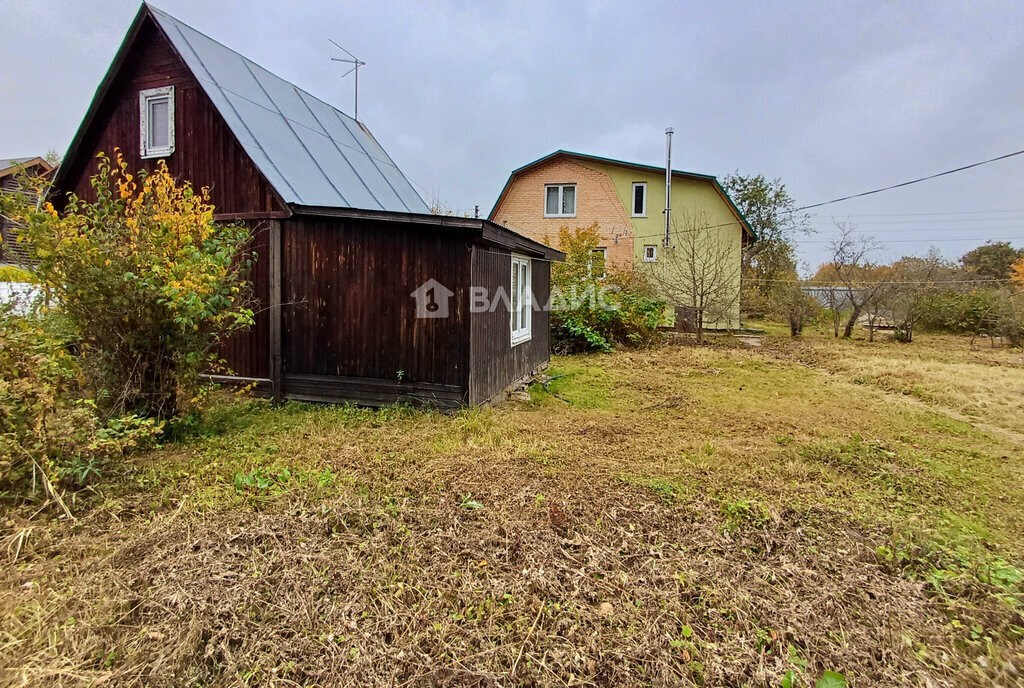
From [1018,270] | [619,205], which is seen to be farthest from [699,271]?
[1018,270]

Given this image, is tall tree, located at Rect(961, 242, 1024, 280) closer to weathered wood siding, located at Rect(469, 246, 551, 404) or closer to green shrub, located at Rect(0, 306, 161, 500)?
weathered wood siding, located at Rect(469, 246, 551, 404)

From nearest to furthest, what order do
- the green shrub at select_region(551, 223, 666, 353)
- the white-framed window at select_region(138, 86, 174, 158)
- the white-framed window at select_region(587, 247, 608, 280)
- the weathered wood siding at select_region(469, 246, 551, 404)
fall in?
the weathered wood siding at select_region(469, 246, 551, 404) → the white-framed window at select_region(138, 86, 174, 158) → the green shrub at select_region(551, 223, 666, 353) → the white-framed window at select_region(587, 247, 608, 280)

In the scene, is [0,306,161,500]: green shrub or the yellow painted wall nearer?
[0,306,161,500]: green shrub

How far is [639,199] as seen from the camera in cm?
1928

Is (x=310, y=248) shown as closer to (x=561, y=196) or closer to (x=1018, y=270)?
(x=561, y=196)

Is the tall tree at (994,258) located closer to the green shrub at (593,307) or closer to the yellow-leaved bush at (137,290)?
the green shrub at (593,307)

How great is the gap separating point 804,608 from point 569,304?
11431 millimetres

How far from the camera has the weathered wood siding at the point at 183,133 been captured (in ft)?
23.6

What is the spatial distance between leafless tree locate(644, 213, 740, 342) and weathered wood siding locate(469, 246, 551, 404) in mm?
9286

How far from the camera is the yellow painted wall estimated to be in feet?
60.4

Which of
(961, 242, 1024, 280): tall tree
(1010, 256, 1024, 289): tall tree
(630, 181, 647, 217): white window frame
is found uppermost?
(630, 181, 647, 217): white window frame

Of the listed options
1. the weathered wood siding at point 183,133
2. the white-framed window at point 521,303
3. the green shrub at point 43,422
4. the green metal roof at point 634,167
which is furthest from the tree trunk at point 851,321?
the green shrub at point 43,422

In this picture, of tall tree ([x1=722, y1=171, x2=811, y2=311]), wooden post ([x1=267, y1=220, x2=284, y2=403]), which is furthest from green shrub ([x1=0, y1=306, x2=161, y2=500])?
tall tree ([x1=722, y1=171, x2=811, y2=311])

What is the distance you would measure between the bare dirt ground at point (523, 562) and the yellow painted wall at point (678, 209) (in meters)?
14.0
